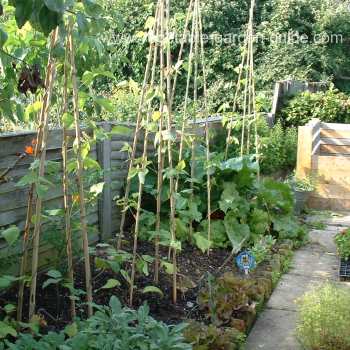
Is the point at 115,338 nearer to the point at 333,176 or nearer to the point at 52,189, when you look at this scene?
the point at 52,189

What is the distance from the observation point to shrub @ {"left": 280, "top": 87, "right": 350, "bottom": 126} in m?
9.86

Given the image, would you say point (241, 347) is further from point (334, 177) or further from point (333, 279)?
point (334, 177)

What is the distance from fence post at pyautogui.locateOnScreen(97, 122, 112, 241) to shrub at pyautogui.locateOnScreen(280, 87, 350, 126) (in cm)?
565

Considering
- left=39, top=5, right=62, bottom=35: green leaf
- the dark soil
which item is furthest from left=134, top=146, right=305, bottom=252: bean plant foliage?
left=39, top=5, right=62, bottom=35: green leaf

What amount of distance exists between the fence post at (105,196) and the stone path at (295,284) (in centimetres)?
145

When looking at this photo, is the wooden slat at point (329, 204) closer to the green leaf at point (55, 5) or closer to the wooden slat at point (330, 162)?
the wooden slat at point (330, 162)

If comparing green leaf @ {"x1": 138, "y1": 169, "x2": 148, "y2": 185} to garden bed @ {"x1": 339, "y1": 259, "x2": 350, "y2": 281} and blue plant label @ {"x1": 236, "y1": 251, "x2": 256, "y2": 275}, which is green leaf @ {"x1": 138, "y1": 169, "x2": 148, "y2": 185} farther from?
garden bed @ {"x1": 339, "y1": 259, "x2": 350, "y2": 281}

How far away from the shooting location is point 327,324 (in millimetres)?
3168

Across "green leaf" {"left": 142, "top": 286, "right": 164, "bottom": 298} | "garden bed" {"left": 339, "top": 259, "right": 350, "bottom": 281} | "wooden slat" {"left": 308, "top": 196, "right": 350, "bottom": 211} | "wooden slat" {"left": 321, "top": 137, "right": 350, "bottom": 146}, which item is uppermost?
"wooden slat" {"left": 321, "top": 137, "right": 350, "bottom": 146}

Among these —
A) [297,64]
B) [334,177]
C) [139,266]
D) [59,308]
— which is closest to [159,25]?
[139,266]

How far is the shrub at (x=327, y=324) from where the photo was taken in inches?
124

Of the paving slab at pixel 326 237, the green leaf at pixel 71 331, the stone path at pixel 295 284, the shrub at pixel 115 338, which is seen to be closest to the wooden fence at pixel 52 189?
the green leaf at pixel 71 331

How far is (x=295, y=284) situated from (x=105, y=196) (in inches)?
65.4

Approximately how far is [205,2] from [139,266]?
34.5 feet
